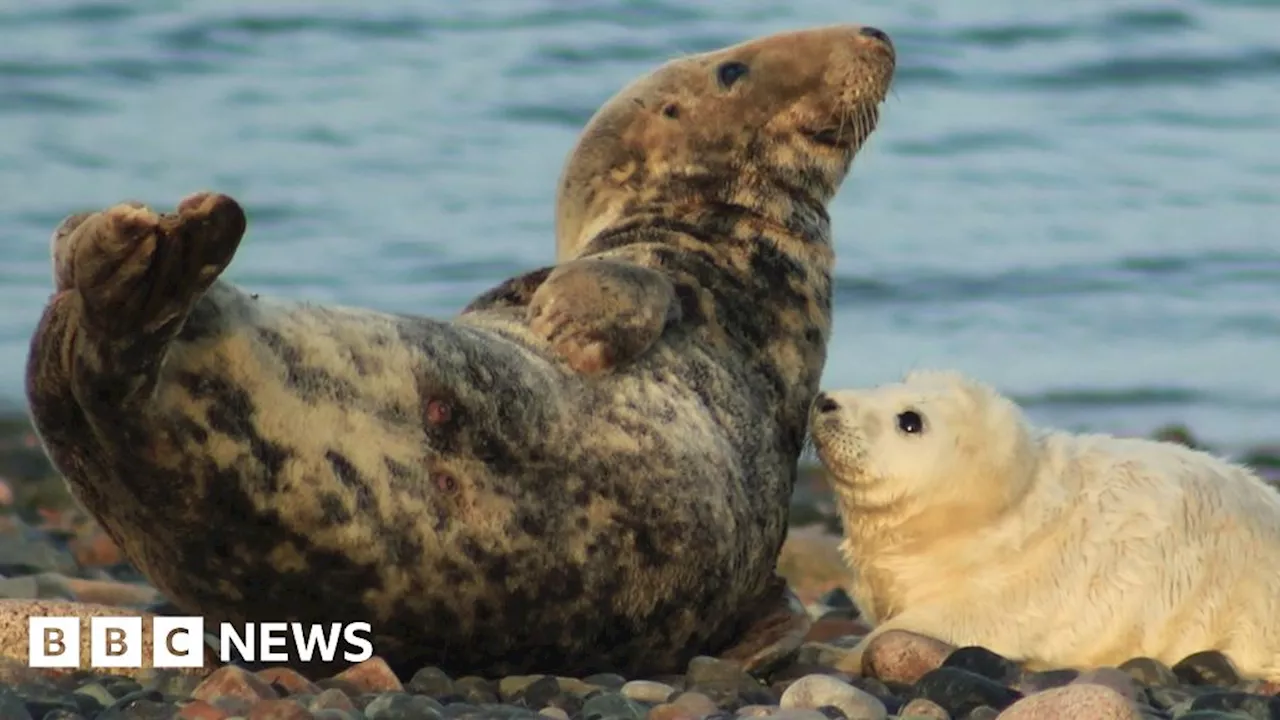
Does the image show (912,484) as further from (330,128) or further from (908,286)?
(330,128)

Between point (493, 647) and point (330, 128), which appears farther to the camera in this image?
point (330, 128)

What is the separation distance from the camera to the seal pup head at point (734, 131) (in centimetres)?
709

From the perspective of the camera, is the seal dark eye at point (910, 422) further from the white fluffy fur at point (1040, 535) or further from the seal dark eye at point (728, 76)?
the seal dark eye at point (728, 76)

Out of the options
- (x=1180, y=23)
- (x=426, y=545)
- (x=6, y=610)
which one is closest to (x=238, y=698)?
(x=426, y=545)

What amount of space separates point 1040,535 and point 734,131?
154 cm

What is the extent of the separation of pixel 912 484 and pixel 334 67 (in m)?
12.1

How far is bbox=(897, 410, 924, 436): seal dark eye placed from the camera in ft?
20.4

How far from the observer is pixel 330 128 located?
628 inches

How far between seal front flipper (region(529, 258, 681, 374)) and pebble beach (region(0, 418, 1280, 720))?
2.36ft

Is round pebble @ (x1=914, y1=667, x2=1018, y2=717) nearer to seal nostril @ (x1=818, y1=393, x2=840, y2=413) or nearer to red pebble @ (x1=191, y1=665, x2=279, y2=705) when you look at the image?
seal nostril @ (x1=818, y1=393, x2=840, y2=413)

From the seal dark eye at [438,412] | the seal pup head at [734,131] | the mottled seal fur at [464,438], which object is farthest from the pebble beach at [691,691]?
the seal pup head at [734,131]

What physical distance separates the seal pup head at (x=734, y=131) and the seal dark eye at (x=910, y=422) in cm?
99

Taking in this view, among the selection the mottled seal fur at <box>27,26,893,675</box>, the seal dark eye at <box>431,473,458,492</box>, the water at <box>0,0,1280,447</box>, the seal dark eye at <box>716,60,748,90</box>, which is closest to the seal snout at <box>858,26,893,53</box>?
the seal dark eye at <box>716,60,748,90</box>

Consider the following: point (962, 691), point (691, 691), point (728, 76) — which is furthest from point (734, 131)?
point (962, 691)
